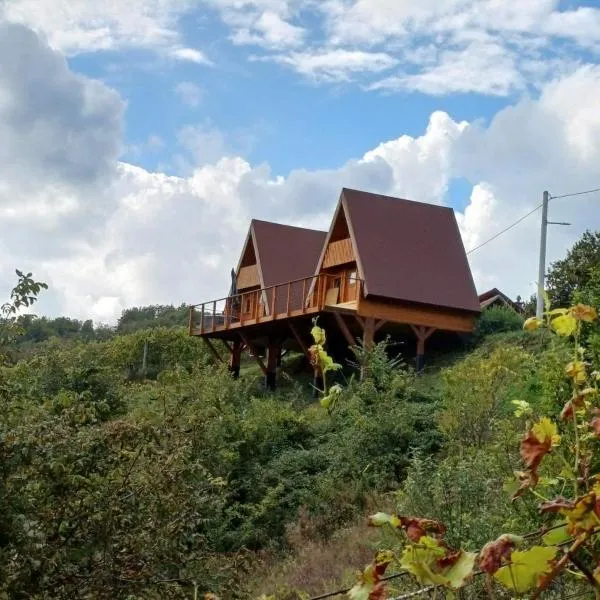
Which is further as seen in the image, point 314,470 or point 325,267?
point 325,267

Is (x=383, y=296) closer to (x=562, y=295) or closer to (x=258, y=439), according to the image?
(x=562, y=295)

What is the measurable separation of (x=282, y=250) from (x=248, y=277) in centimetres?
221

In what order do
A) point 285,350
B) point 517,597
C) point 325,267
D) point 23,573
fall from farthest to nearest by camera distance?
point 285,350 → point 325,267 → point 23,573 → point 517,597

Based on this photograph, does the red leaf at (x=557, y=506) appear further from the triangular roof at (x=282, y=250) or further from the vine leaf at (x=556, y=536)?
the triangular roof at (x=282, y=250)

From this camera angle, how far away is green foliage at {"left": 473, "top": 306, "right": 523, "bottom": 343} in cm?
2835

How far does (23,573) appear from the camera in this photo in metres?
6.45

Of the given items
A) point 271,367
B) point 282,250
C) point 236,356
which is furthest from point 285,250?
point 271,367

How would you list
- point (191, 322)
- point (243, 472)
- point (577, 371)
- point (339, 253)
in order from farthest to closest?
point (191, 322)
point (339, 253)
point (243, 472)
point (577, 371)

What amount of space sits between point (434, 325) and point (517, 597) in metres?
26.6


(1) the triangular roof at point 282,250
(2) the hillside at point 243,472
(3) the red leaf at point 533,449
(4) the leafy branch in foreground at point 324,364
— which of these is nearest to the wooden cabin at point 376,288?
(1) the triangular roof at point 282,250

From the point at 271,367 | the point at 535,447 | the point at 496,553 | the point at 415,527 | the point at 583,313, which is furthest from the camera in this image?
the point at 271,367

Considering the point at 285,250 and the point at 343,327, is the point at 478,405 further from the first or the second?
the point at 285,250

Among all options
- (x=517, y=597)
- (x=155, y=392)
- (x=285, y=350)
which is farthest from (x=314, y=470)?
(x=285, y=350)

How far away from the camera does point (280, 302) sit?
33.2 m
